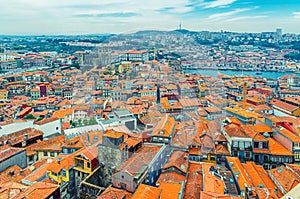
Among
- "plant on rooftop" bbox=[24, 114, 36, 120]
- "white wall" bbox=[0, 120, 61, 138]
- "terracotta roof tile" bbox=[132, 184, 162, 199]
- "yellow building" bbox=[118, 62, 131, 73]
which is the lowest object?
"plant on rooftop" bbox=[24, 114, 36, 120]

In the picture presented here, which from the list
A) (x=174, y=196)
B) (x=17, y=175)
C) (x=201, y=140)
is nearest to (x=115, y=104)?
(x=174, y=196)

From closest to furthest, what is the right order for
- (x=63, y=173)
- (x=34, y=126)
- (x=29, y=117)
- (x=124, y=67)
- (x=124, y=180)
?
(x=124, y=180)
(x=124, y=67)
(x=63, y=173)
(x=34, y=126)
(x=29, y=117)

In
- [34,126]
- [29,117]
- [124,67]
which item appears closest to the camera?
[124,67]

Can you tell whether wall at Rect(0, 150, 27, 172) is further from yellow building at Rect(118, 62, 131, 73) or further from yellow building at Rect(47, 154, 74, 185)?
yellow building at Rect(118, 62, 131, 73)

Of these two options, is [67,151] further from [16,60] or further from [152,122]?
[16,60]

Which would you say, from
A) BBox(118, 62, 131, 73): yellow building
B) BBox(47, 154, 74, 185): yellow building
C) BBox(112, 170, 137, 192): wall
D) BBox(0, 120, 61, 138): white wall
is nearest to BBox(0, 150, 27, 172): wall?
BBox(47, 154, 74, 185): yellow building

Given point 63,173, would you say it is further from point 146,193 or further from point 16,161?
point 146,193

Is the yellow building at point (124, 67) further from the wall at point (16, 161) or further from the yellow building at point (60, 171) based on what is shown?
the wall at point (16, 161)

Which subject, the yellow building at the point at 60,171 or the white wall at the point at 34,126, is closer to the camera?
the yellow building at the point at 60,171

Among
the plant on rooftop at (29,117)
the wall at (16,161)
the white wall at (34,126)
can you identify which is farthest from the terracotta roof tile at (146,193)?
the plant on rooftop at (29,117)

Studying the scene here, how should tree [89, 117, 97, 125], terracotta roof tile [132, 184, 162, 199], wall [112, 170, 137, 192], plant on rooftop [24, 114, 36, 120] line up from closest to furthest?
terracotta roof tile [132, 184, 162, 199]
wall [112, 170, 137, 192]
tree [89, 117, 97, 125]
plant on rooftop [24, 114, 36, 120]

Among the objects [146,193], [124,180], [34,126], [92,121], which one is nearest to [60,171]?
[92,121]
